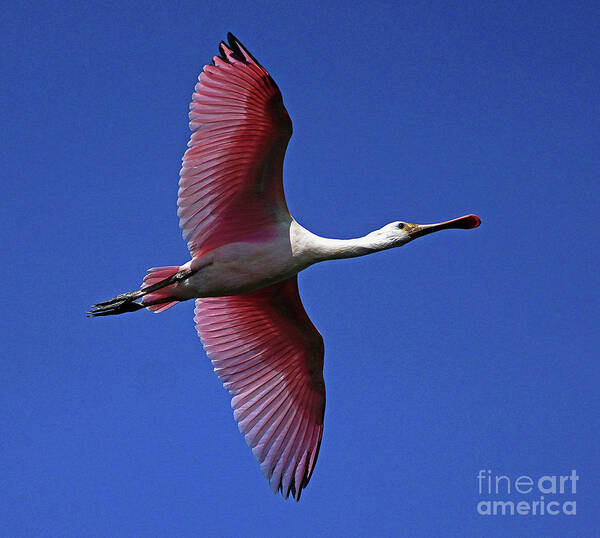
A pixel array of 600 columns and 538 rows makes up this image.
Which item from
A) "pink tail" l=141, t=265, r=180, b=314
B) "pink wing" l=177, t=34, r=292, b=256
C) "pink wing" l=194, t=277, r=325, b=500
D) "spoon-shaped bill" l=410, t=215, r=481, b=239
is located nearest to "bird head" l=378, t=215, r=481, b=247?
"spoon-shaped bill" l=410, t=215, r=481, b=239

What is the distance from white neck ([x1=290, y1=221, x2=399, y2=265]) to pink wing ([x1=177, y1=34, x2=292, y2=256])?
1.00 ft

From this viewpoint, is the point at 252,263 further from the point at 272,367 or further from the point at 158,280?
the point at 272,367

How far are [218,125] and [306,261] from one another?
5.25ft

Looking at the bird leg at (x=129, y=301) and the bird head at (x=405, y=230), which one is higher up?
the bird head at (x=405, y=230)

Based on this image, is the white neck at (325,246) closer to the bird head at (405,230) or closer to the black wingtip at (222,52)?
the bird head at (405,230)

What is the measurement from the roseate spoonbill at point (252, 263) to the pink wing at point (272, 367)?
0.01 m

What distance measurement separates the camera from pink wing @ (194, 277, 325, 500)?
37.3ft

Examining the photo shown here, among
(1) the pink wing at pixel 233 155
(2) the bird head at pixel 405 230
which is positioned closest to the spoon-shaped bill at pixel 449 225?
(2) the bird head at pixel 405 230

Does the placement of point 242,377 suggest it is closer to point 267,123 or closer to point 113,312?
point 113,312

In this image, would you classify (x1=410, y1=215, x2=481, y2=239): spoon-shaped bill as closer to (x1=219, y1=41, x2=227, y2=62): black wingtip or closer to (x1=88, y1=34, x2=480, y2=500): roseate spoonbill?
(x1=88, y1=34, x2=480, y2=500): roseate spoonbill

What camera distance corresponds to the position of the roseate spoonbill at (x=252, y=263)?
9586 mm

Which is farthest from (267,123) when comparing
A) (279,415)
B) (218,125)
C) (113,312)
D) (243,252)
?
(279,415)

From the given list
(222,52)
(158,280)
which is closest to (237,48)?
(222,52)

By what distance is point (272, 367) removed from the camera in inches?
463
